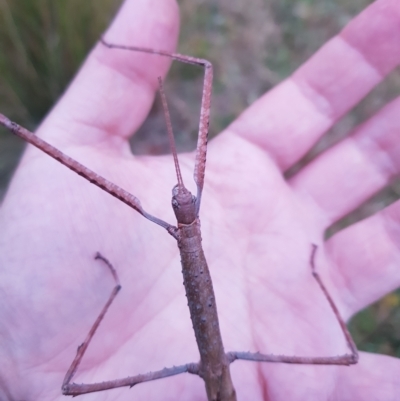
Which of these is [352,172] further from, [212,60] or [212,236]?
[212,60]

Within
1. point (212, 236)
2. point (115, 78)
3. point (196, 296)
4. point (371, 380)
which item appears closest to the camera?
point (196, 296)

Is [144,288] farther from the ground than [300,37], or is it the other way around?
[300,37]

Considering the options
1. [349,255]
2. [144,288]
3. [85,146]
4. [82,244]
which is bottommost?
[144,288]

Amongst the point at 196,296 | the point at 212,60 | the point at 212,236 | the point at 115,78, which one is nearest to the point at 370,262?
the point at 212,236

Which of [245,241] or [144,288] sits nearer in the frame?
[144,288]

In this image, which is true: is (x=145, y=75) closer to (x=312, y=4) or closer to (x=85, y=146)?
(x=85, y=146)

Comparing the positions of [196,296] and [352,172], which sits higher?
[352,172]

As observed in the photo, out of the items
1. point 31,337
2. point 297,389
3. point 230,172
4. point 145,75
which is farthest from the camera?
point 230,172

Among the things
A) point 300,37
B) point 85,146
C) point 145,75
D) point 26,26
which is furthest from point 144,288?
point 300,37
